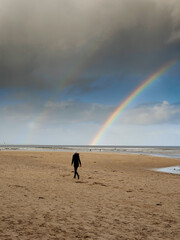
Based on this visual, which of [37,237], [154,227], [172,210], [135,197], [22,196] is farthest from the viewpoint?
[135,197]

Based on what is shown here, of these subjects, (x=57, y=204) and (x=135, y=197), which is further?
(x=135, y=197)

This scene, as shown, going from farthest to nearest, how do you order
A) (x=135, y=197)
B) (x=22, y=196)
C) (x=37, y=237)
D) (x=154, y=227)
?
(x=135, y=197), (x=22, y=196), (x=154, y=227), (x=37, y=237)

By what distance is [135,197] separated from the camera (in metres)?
11.7

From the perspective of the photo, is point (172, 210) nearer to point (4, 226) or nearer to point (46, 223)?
point (46, 223)

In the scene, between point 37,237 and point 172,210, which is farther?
point 172,210

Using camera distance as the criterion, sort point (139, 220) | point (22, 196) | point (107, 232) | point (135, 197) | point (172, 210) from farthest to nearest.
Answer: point (135, 197) → point (22, 196) → point (172, 210) → point (139, 220) → point (107, 232)

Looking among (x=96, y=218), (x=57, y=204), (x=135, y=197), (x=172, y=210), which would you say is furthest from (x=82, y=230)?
(x=135, y=197)

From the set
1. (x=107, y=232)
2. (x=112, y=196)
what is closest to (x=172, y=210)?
(x=112, y=196)

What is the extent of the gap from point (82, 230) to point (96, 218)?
51.9 inches

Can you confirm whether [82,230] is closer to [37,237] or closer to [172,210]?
[37,237]

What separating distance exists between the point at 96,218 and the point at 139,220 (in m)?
1.57

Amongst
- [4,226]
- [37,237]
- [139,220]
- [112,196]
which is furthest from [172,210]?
[4,226]

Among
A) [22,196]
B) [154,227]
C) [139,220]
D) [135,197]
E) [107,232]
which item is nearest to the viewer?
[107,232]

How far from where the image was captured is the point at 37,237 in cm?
615
